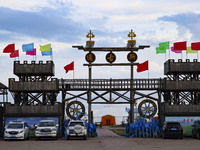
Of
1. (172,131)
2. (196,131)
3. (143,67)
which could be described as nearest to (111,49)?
(143,67)

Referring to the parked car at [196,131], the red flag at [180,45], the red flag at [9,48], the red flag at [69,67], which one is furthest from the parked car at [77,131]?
the red flag at [180,45]

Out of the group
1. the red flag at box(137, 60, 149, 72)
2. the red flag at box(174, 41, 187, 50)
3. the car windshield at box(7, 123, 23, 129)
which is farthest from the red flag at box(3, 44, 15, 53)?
the red flag at box(174, 41, 187, 50)

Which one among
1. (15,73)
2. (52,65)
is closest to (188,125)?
(52,65)

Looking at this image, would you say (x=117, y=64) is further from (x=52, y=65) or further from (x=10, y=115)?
(x=10, y=115)

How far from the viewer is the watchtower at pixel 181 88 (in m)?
41.5

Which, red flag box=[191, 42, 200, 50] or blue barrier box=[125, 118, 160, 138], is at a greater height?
red flag box=[191, 42, 200, 50]

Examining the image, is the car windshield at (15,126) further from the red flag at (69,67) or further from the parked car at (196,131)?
the parked car at (196,131)

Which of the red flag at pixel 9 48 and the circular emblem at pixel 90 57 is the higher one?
the red flag at pixel 9 48

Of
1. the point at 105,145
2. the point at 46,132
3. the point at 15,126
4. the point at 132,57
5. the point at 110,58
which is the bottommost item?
the point at 105,145

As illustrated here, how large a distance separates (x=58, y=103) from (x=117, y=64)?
271 inches

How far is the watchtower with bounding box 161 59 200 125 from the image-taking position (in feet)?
136

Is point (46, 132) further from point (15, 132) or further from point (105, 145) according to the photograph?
point (105, 145)

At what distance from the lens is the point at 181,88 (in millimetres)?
42406

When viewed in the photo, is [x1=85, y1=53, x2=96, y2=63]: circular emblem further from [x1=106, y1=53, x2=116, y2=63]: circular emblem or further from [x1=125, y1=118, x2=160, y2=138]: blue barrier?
[x1=125, y1=118, x2=160, y2=138]: blue barrier
